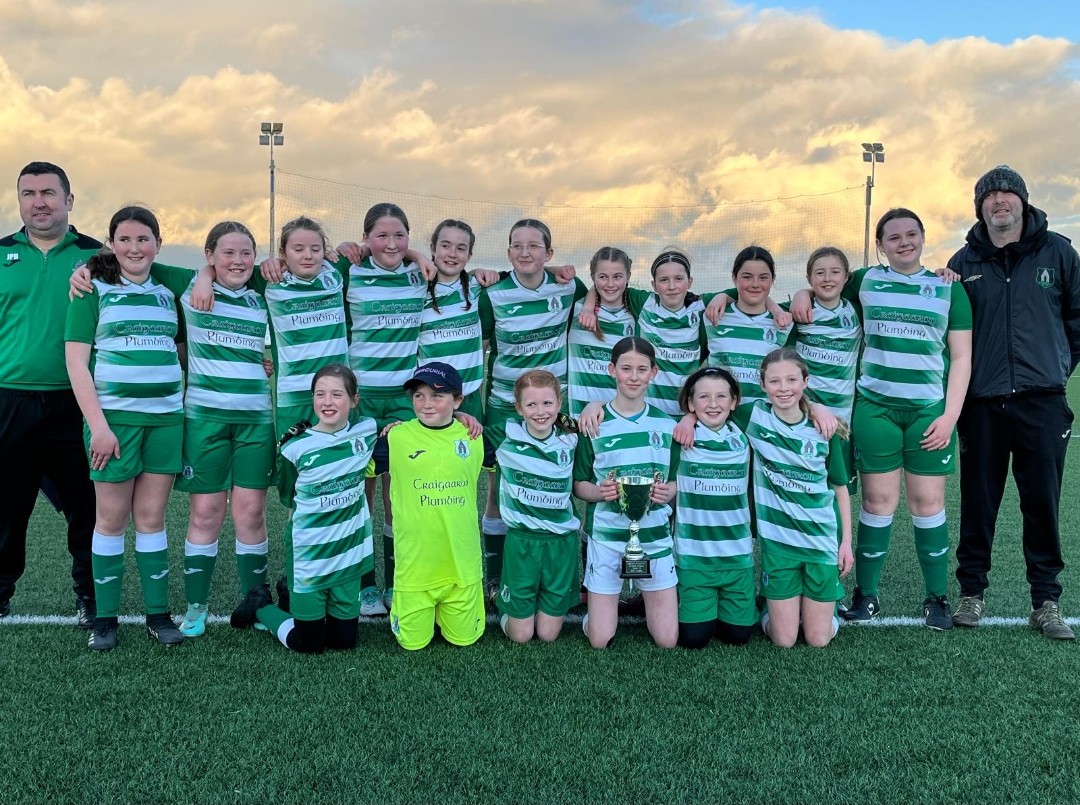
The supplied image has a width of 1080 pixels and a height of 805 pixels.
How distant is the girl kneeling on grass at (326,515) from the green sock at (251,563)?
28cm

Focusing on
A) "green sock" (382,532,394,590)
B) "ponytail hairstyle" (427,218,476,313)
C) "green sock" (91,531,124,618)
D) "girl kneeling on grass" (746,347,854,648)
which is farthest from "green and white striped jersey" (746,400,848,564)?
"green sock" (91,531,124,618)

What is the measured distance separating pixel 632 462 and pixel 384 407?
1195 millimetres

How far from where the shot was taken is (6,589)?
3.77m

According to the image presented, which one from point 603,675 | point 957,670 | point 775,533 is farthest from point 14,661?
point 957,670

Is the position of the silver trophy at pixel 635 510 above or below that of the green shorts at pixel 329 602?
above

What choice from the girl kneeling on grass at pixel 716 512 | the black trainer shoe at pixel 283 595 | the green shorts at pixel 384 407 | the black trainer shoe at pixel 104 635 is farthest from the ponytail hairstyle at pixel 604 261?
the black trainer shoe at pixel 104 635

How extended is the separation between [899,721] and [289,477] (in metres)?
2.44

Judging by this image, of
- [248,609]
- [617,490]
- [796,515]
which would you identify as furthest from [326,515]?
[796,515]

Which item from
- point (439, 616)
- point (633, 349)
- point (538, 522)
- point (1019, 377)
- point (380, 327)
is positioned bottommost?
point (439, 616)

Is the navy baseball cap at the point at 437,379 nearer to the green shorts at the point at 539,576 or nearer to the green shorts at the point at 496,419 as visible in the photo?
the green shorts at the point at 496,419

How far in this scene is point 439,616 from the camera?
345 centimetres

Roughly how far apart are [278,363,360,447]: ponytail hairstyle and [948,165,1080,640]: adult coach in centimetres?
275

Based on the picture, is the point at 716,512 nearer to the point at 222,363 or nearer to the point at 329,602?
the point at 329,602

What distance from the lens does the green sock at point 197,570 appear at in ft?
11.6
